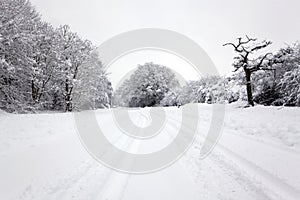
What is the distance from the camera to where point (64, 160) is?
565 cm

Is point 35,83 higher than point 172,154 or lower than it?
higher

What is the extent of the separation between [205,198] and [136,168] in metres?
2.13

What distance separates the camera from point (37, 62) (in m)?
21.1

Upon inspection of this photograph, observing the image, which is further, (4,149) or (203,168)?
(4,149)

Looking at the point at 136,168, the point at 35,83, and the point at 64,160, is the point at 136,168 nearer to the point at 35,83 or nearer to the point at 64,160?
the point at 64,160

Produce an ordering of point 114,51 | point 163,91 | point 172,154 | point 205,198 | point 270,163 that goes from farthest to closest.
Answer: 1. point 163,91
2. point 114,51
3. point 172,154
4. point 270,163
5. point 205,198

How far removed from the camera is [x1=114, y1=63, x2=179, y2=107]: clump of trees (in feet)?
179

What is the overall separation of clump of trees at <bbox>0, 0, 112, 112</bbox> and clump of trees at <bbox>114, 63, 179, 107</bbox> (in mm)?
24614

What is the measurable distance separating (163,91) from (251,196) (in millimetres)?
53337

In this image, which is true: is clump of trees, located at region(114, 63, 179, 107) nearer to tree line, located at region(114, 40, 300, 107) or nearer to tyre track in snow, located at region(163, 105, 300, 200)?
tree line, located at region(114, 40, 300, 107)

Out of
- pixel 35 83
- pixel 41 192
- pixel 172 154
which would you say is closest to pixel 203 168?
pixel 172 154

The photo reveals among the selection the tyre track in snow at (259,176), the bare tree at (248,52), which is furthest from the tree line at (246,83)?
the tyre track in snow at (259,176)

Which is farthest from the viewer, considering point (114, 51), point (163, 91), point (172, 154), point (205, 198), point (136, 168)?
point (163, 91)

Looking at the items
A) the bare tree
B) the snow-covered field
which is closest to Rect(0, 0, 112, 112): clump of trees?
the snow-covered field
